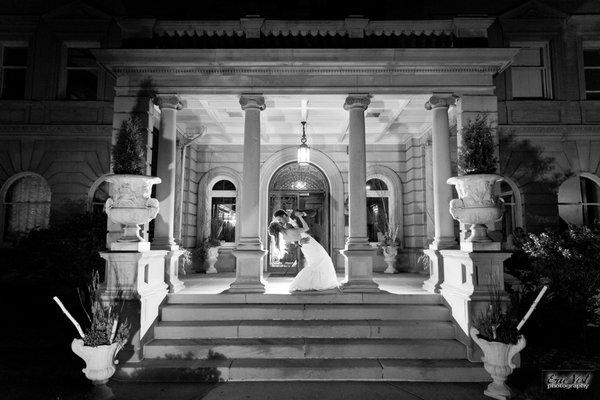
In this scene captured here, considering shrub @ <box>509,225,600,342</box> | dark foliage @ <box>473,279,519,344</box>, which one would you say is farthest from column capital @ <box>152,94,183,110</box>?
shrub @ <box>509,225,600,342</box>

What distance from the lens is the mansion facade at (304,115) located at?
25.1 ft

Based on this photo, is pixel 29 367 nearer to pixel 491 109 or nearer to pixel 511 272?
pixel 511 272

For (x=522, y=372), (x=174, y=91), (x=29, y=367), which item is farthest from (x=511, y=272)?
(x=29, y=367)

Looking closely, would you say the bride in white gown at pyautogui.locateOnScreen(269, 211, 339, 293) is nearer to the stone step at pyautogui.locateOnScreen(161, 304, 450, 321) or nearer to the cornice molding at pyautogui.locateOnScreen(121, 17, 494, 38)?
the stone step at pyautogui.locateOnScreen(161, 304, 450, 321)

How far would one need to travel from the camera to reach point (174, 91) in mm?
7809

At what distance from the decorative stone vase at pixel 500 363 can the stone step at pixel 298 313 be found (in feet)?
5.44

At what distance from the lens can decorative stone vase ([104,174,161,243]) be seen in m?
6.04

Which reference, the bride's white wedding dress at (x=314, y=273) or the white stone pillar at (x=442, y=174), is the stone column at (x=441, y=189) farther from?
the bride's white wedding dress at (x=314, y=273)

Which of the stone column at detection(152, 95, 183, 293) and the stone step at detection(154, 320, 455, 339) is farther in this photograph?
the stone column at detection(152, 95, 183, 293)

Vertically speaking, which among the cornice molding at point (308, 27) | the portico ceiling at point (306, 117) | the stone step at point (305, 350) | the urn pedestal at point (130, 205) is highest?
the cornice molding at point (308, 27)

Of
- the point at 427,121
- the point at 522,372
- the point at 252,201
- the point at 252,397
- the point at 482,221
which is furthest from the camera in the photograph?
the point at 427,121

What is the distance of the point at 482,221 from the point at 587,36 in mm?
10287

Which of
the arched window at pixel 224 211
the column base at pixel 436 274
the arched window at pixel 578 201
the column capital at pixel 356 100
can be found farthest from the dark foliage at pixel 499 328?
the arched window at pixel 224 211

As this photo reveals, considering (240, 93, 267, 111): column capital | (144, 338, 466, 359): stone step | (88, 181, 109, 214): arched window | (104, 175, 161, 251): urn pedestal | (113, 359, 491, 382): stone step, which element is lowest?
(113, 359, 491, 382): stone step
